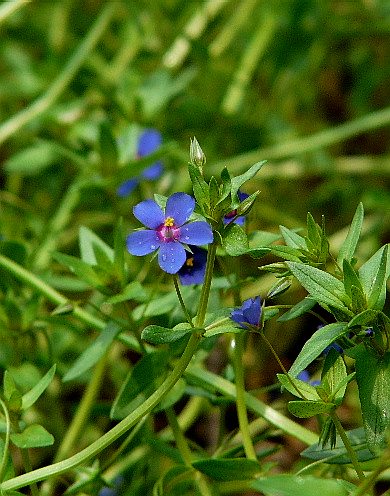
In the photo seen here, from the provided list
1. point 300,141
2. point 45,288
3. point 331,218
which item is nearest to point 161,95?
point 300,141

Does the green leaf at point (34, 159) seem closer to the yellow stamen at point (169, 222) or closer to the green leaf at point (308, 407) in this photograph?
the yellow stamen at point (169, 222)

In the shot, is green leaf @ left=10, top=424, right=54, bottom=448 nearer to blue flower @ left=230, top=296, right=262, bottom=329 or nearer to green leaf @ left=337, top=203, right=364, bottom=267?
blue flower @ left=230, top=296, right=262, bottom=329

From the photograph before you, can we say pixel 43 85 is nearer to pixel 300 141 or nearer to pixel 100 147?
pixel 100 147

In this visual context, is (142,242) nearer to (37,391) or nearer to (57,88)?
(37,391)

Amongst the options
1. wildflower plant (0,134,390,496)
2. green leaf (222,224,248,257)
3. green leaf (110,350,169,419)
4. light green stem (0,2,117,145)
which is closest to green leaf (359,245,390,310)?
wildflower plant (0,134,390,496)

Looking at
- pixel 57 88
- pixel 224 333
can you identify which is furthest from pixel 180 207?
pixel 57 88

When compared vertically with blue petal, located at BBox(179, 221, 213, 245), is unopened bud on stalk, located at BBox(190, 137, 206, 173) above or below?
above
